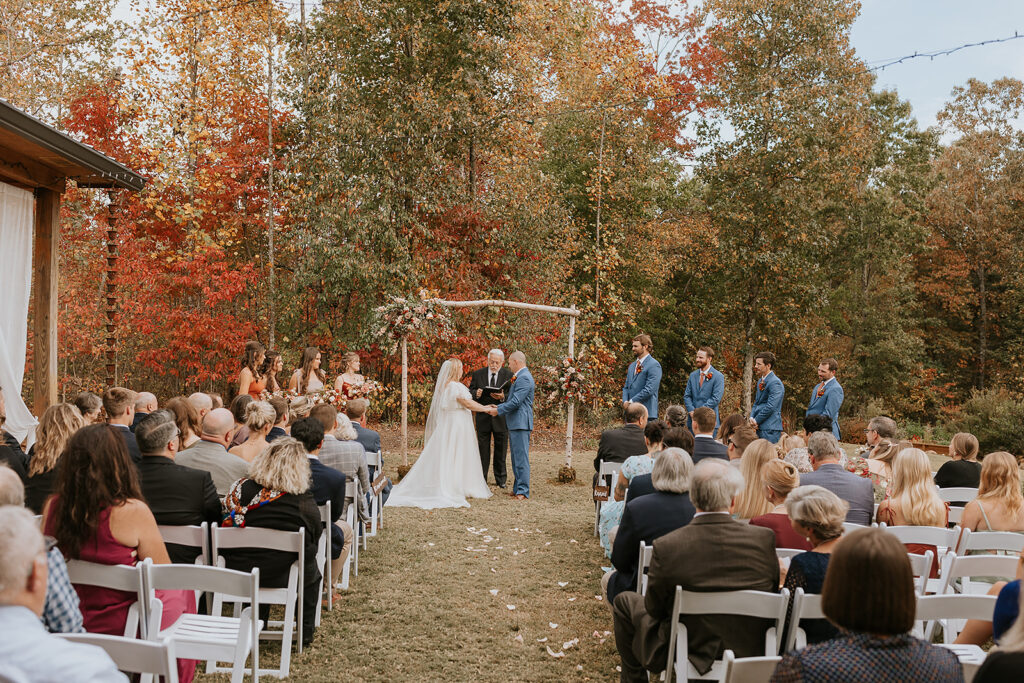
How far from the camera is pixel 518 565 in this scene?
657 centimetres

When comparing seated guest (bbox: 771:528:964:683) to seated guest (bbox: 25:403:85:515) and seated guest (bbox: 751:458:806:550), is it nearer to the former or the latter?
seated guest (bbox: 751:458:806:550)

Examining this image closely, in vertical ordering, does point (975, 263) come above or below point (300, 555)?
above

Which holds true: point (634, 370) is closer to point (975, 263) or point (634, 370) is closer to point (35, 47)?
point (35, 47)

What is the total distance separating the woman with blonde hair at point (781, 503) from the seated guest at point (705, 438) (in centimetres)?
213

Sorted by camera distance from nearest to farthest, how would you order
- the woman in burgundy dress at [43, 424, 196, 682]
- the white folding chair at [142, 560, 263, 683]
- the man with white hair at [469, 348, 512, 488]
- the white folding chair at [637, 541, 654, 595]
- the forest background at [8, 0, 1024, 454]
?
the white folding chair at [142, 560, 263, 683], the woman in burgundy dress at [43, 424, 196, 682], the white folding chair at [637, 541, 654, 595], the man with white hair at [469, 348, 512, 488], the forest background at [8, 0, 1024, 454]

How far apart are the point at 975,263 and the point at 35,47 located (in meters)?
23.8

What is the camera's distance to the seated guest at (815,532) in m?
3.21

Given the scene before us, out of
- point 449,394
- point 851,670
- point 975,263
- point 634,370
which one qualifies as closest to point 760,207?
point 975,263

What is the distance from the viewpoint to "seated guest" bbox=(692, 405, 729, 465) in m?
6.38

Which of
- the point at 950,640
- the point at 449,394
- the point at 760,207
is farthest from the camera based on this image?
the point at 760,207

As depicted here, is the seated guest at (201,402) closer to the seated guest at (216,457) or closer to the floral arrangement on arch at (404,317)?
the seated guest at (216,457)

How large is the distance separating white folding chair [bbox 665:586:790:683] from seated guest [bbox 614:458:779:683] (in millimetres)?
58

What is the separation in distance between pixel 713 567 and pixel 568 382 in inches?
280

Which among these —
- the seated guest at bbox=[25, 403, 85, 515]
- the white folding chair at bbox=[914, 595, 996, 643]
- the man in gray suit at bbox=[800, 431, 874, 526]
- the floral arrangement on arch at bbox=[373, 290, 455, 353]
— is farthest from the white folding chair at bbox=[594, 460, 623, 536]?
the seated guest at bbox=[25, 403, 85, 515]
